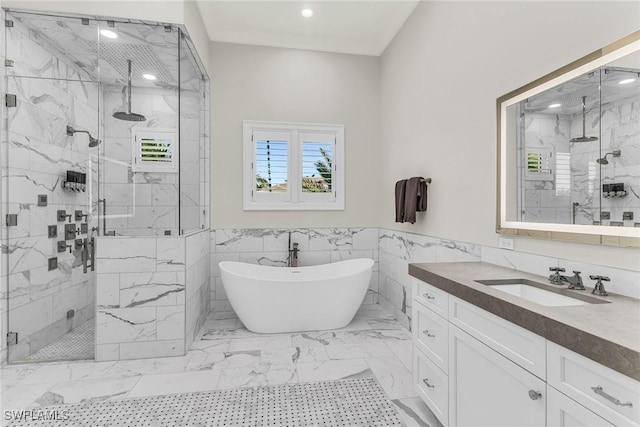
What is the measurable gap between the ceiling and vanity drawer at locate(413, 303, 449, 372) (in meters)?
2.86

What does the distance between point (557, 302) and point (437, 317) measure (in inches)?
21.9

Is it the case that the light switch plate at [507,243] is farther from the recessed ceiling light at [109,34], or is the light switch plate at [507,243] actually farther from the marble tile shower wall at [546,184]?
the recessed ceiling light at [109,34]

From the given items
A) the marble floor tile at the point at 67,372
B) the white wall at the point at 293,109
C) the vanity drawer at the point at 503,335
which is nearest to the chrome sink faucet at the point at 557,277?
the vanity drawer at the point at 503,335

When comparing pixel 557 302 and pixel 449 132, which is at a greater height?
pixel 449 132

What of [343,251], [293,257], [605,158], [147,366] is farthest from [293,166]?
[605,158]

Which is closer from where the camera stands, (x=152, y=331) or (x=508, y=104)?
(x=508, y=104)

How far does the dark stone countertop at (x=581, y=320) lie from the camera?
0.86 m

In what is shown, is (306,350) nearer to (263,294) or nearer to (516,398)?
(263,294)

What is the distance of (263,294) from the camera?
3.06 meters

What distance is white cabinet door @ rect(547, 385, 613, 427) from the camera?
92 centimetres

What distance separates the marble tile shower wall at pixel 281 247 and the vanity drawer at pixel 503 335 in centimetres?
241

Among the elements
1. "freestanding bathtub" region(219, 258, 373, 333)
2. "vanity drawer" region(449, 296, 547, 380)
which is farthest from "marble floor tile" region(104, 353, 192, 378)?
"vanity drawer" region(449, 296, 547, 380)

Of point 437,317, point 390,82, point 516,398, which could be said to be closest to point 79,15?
point 390,82

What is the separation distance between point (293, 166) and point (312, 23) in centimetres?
154
